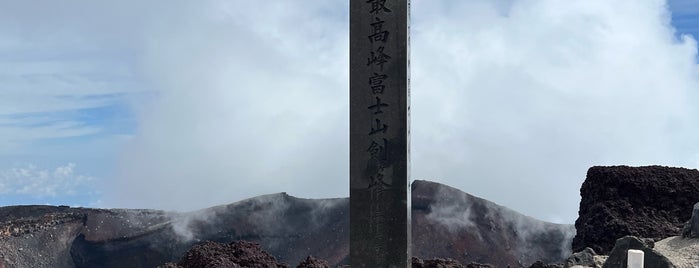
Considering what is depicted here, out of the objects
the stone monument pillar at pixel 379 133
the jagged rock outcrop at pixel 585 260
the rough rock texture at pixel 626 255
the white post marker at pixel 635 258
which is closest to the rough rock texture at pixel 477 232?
the jagged rock outcrop at pixel 585 260

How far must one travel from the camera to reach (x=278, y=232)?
19.1m

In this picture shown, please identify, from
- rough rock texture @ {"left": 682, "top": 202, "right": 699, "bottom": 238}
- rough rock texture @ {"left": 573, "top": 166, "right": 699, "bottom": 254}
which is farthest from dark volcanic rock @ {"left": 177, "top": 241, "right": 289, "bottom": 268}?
rough rock texture @ {"left": 682, "top": 202, "right": 699, "bottom": 238}

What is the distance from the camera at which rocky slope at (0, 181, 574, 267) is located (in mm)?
18062

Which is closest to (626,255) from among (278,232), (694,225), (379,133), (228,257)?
(694,225)

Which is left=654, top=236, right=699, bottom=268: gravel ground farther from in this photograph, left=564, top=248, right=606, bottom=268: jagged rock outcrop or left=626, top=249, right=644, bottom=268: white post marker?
left=626, top=249, right=644, bottom=268: white post marker

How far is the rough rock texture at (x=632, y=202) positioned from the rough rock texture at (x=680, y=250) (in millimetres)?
2074

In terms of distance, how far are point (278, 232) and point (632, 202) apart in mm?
8293

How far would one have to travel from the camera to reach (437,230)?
18.2 metres

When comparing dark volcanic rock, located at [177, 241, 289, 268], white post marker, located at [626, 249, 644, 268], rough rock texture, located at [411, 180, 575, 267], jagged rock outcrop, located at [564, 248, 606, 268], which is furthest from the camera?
rough rock texture, located at [411, 180, 575, 267]

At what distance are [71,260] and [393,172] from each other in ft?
44.4

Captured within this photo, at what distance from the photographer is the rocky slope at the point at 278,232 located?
18.1 meters

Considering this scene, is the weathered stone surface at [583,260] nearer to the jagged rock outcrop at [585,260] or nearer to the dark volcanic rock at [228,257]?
the jagged rock outcrop at [585,260]

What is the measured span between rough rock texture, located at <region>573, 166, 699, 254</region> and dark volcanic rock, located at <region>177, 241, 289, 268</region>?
5.45 m

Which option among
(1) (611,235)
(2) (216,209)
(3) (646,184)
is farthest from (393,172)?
(2) (216,209)
